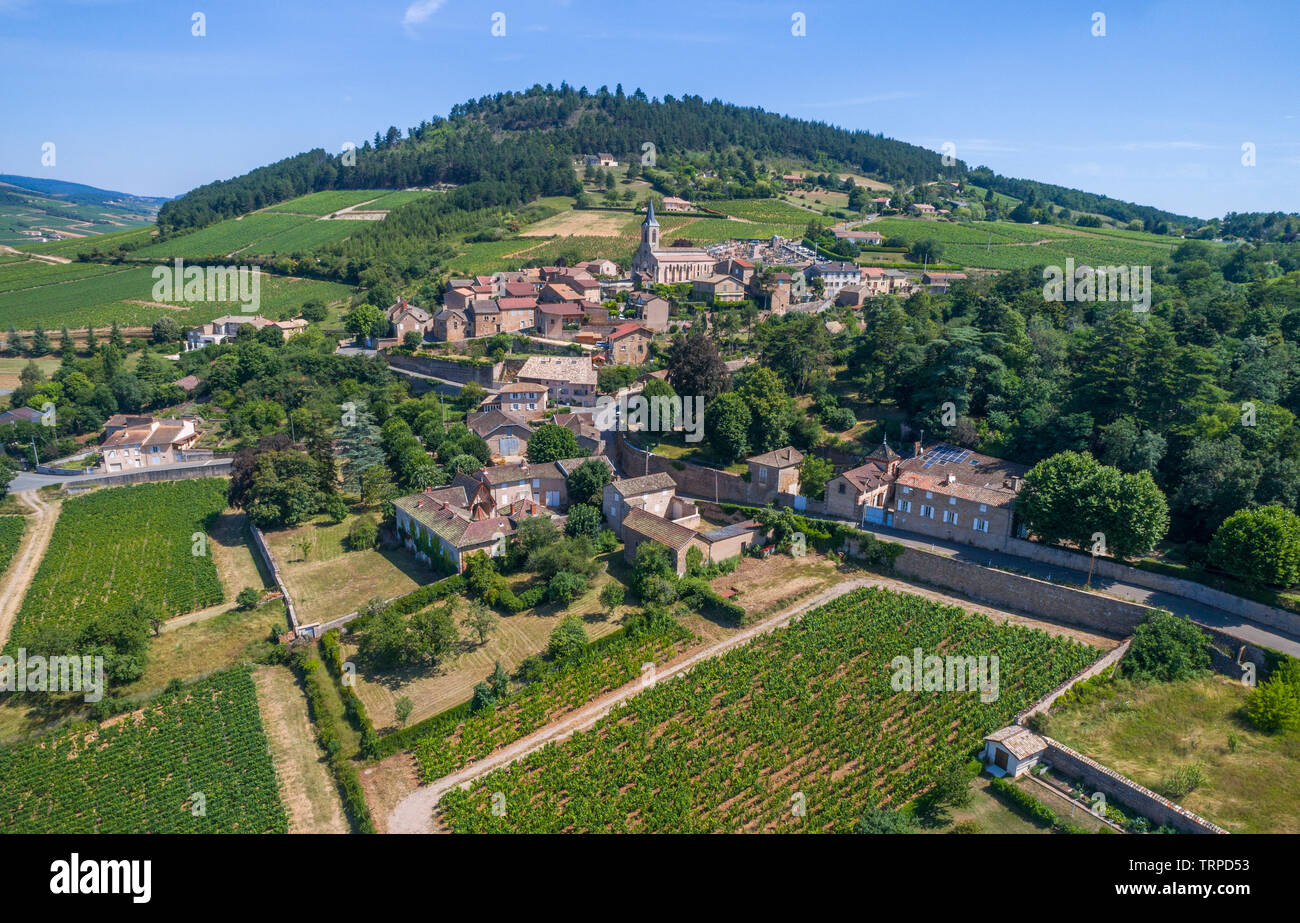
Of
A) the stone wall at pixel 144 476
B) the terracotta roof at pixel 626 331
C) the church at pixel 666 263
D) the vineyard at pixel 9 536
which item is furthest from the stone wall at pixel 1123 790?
the church at pixel 666 263

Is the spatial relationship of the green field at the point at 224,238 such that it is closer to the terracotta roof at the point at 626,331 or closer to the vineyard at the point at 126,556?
the vineyard at the point at 126,556

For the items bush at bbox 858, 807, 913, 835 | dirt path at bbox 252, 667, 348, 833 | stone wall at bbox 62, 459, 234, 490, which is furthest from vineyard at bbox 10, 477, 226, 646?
bush at bbox 858, 807, 913, 835

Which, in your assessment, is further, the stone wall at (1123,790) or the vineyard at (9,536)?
the vineyard at (9,536)

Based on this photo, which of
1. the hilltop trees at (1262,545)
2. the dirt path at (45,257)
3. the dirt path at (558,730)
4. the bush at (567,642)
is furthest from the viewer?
the dirt path at (45,257)

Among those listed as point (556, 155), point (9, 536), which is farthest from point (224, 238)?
point (9, 536)

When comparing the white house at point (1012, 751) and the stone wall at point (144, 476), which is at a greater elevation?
the stone wall at point (144, 476)

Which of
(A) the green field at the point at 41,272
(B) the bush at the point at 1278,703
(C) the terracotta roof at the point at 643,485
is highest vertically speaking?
(A) the green field at the point at 41,272
